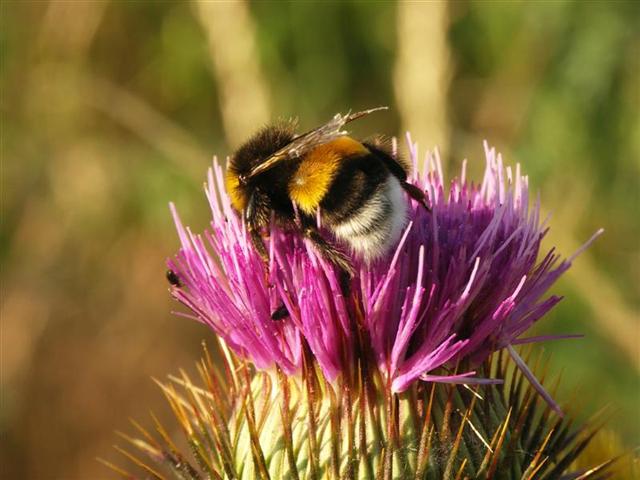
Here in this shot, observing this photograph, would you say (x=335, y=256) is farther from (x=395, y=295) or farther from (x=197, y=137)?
(x=197, y=137)

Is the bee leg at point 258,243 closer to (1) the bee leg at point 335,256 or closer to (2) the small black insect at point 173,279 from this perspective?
(1) the bee leg at point 335,256

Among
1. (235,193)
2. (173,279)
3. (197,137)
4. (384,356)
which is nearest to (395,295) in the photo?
(384,356)

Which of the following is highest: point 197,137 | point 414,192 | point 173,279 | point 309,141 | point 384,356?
point 197,137

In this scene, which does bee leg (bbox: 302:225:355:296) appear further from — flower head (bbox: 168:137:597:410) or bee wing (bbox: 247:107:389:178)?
bee wing (bbox: 247:107:389:178)

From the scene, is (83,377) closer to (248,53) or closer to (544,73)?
(248,53)

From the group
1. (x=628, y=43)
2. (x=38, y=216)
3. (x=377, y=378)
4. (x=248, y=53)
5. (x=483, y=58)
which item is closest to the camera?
(x=377, y=378)

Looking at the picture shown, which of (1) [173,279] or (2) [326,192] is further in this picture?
(1) [173,279]

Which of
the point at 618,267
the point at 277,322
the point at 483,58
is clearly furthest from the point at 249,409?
the point at 483,58
